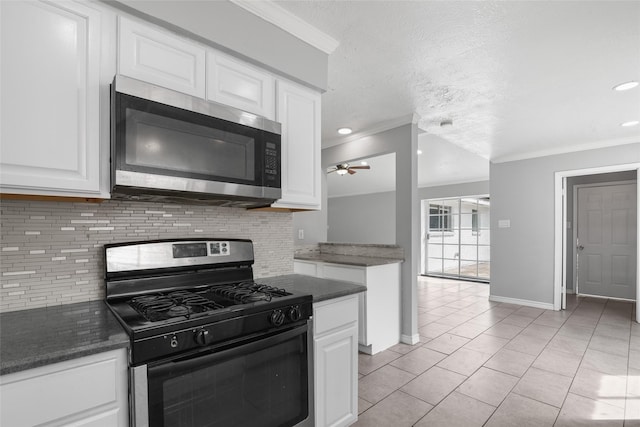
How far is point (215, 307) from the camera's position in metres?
1.29

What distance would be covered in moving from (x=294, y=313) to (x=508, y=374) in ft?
7.39

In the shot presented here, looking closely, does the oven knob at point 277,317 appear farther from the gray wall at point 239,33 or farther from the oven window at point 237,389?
the gray wall at point 239,33

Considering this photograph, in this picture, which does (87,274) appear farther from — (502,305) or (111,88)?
(502,305)

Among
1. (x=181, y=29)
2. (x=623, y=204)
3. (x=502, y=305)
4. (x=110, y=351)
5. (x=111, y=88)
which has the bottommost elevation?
(x=502, y=305)

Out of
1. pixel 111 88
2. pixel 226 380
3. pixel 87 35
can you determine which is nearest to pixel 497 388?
pixel 226 380

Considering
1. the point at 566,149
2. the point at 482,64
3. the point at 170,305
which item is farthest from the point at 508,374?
the point at 566,149

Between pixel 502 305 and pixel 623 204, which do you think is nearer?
pixel 502 305

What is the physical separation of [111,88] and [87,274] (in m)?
0.84

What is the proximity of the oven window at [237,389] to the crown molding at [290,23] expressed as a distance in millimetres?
1711

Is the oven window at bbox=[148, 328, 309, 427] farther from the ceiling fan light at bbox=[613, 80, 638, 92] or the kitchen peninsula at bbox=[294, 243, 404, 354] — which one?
the ceiling fan light at bbox=[613, 80, 638, 92]

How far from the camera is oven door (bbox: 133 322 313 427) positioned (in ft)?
3.59

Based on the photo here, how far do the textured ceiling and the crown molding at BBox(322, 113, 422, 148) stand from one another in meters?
0.05

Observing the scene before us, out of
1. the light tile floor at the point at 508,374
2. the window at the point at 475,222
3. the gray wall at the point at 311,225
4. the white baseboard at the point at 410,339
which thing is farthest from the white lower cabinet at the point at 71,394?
the window at the point at 475,222

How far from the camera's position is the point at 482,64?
89.7 inches
